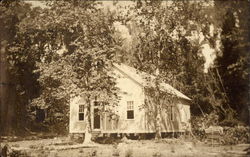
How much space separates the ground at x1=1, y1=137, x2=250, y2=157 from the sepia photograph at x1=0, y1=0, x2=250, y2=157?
8 centimetres

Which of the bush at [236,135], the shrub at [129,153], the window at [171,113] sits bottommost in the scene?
the shrub at [129,153]

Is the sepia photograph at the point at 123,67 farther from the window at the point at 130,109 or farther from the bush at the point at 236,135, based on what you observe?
the window at the point at 130,109

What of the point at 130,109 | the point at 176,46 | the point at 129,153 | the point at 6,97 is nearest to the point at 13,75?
the point at 6,97

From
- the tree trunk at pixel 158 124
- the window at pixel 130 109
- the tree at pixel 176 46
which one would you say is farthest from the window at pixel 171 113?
the window at pixel 130 109

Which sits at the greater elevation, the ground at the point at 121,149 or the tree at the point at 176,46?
the tree at the point at 176,46

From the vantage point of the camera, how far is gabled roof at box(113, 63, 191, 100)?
1172 centimetres

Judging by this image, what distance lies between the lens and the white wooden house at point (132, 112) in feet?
41.6

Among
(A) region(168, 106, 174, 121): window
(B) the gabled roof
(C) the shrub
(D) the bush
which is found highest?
(B) the gabled roof

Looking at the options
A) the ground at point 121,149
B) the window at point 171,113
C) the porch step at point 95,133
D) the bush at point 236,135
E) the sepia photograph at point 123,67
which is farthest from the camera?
the porch step at point 95,133

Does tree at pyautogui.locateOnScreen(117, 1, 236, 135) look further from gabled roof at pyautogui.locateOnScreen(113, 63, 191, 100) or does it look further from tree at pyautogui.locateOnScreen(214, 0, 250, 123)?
tree at pyautogui.locateOnScreen(214, 0, 250, 123)

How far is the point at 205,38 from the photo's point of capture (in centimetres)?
1267

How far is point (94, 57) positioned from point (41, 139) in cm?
417

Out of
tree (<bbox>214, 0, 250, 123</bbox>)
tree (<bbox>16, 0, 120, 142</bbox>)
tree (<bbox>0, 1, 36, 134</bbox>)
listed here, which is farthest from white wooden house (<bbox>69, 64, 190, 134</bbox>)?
tree (<bbox>0, 1, 36, 134</bbox>)

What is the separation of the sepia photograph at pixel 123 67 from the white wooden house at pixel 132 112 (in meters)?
0.11
